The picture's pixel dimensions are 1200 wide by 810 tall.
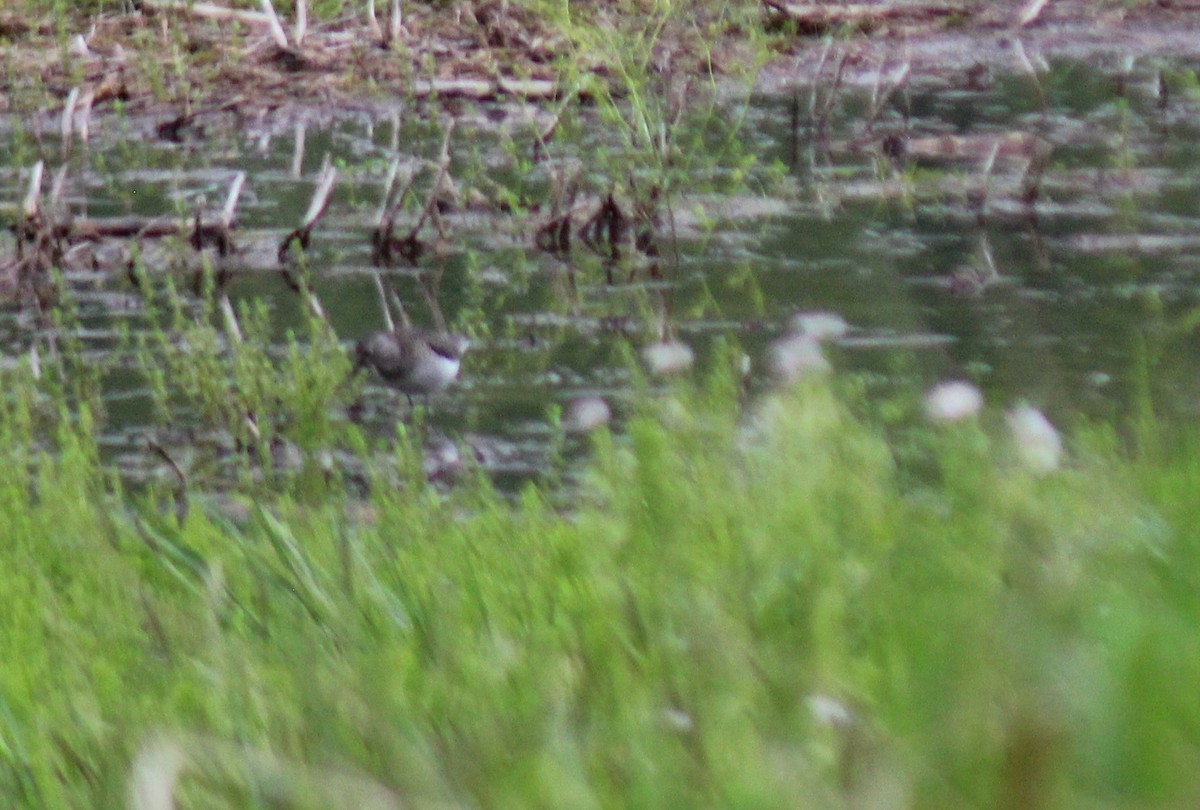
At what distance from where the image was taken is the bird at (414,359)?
6137 millimetres

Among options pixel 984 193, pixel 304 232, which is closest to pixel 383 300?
pixel 304 232

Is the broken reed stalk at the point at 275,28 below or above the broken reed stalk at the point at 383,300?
below

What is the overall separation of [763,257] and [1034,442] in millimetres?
4761

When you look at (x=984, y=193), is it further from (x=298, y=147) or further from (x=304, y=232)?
(x=298, y=147)

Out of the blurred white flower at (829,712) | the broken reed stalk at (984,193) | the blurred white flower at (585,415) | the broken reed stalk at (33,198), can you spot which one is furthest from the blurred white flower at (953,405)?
the broken reed stalk at (33,198)

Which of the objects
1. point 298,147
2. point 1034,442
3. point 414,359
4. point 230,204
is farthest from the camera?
→ point 298,147

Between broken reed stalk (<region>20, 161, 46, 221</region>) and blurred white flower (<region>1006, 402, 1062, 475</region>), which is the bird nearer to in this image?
broken reed stalk (<region>20, 161, 46, 221</region>)

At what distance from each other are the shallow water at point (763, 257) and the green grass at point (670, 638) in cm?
67

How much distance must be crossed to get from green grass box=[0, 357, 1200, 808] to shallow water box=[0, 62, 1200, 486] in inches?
26.5

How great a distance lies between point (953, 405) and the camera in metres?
3.66

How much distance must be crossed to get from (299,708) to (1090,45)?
11.7m

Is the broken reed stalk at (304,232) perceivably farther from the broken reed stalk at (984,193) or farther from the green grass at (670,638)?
the green grass at (670,638)

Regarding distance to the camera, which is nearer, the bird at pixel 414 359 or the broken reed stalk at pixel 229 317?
the bird at pixel 414 359

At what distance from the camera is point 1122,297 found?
7.10 m
